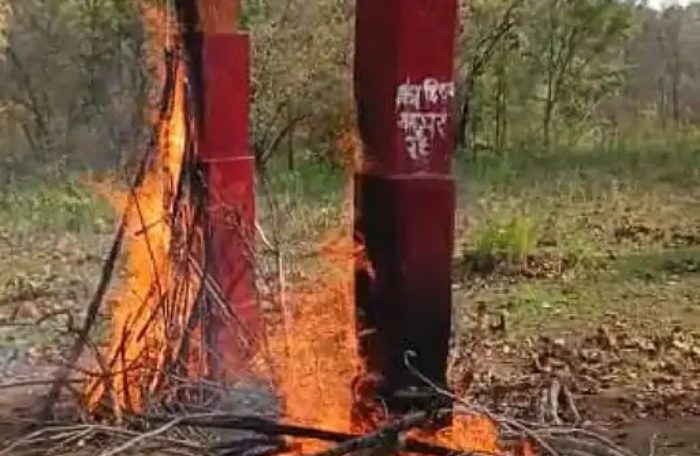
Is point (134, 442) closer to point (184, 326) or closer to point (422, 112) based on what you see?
point (422, 112)

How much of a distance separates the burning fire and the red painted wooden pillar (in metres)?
0.16

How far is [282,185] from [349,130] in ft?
38.0

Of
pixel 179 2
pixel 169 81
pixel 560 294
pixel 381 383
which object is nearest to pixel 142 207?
pixel 169 81

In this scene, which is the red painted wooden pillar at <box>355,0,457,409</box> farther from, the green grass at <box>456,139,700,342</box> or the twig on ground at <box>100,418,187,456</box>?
the green grass at <box>456,139,700,342</box>

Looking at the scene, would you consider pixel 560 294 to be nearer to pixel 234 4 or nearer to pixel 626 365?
pixel 626 365

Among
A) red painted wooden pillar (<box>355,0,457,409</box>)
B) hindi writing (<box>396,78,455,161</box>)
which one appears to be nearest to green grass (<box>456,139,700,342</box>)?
red painted wooden pillar (<box>355,0,457,409</box>)

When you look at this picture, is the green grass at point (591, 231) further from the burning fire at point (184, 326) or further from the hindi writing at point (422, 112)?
the hindi writing at point (422, 112)

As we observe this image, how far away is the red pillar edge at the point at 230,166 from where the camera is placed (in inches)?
261

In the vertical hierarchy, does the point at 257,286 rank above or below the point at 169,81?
below

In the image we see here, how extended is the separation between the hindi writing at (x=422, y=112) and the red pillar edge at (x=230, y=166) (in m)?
1.99

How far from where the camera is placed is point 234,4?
23.0 ft

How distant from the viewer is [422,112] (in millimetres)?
4645

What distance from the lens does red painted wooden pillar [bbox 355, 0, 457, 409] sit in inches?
181

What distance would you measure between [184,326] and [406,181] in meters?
1.70
